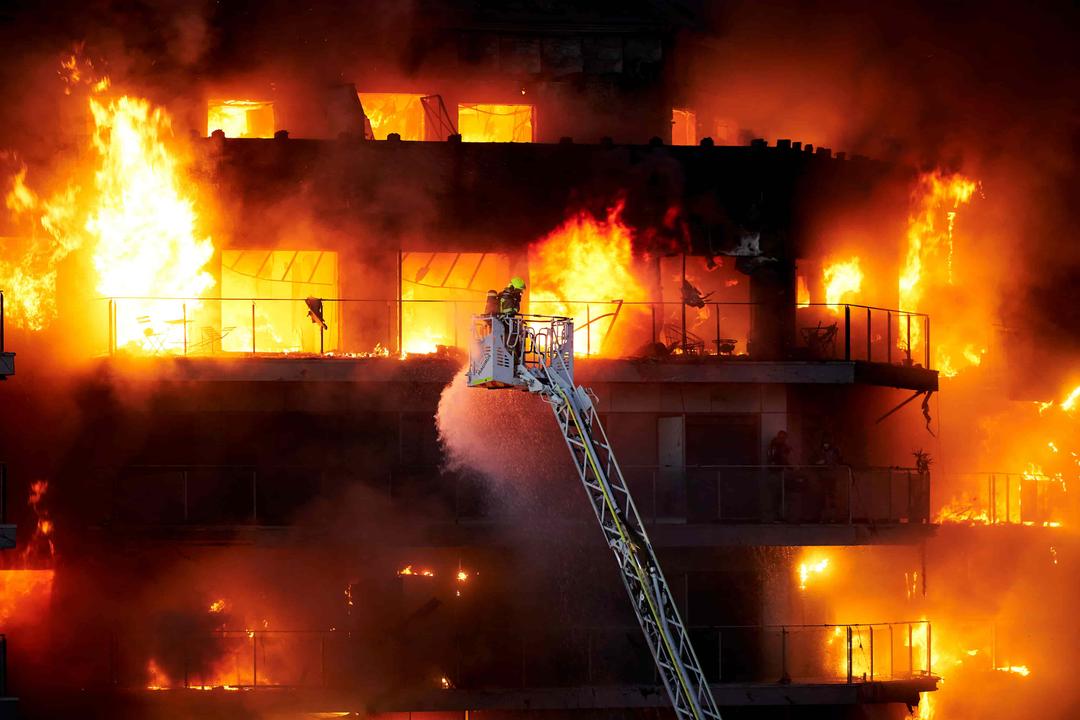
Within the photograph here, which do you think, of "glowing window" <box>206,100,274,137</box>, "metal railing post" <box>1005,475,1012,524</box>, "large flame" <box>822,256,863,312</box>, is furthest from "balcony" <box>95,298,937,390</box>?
"metal railing post" <box>1005,475,1012,524</box>

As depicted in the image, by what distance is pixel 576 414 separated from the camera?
29.2 m

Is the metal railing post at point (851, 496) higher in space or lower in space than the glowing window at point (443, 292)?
lower

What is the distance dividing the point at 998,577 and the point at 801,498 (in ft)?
37.2

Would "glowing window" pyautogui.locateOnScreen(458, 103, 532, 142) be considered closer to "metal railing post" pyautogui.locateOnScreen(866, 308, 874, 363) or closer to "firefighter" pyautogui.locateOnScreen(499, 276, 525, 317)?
"metal railing post" pyautogui.locateOnScreen(866, 308, 874, 363)

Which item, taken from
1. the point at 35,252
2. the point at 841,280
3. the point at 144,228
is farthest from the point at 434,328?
the point at 841,280

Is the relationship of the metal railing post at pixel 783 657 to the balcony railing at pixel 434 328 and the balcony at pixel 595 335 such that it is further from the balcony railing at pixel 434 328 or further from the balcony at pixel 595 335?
the balcony railing at pixel 434 328

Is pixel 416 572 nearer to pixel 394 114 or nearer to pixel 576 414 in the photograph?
pixel 576 414

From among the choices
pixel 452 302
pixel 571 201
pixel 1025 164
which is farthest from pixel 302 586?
pixel 1025 164

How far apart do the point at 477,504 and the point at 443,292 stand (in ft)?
16.9

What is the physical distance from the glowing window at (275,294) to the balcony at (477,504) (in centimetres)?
339

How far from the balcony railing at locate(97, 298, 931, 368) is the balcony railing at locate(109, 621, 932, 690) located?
5.51m

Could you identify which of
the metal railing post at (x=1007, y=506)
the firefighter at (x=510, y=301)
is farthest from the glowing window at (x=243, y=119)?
the metal railing post at (x=1007, y=506)

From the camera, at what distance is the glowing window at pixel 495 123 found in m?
39.3

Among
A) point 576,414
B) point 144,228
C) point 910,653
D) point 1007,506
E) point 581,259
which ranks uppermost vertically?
point 144,228
